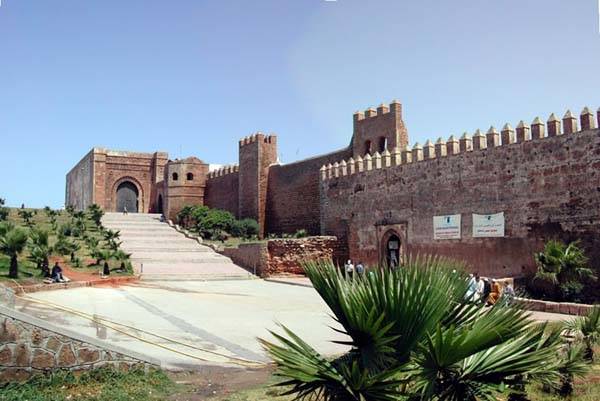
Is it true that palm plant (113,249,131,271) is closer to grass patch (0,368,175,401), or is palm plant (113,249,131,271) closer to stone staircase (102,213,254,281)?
stone staircase (102,213,254,281)

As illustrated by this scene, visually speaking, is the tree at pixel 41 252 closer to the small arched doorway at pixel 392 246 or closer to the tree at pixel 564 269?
the small arched doorway at pixel 392 246

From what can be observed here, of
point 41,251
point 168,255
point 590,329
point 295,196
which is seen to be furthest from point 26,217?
point 590,329

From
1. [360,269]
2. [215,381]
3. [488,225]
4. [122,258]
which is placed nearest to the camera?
[215,381]

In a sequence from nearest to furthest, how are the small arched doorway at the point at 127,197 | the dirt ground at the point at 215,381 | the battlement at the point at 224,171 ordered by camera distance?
the dirt ground at the point at 215,381
the battlement at the point at 224,171
the small arched doorway at the point at 127,197

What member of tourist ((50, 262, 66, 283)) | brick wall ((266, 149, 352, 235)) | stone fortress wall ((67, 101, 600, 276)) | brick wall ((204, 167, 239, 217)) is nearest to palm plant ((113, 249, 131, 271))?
tourist ((50, 262, 66, 283))

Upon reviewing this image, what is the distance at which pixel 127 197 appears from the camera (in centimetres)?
4069

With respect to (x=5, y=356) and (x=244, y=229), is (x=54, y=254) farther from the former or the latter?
(x=5, y=356)

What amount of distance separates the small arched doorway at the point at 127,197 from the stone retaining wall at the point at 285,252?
2162 cm

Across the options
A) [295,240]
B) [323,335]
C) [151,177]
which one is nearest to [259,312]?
[323,335]

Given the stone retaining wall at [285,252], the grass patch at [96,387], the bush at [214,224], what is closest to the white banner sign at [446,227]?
the stone retaining wall at [285,252]

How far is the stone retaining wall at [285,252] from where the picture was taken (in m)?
21.2

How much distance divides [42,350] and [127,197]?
36.4 m

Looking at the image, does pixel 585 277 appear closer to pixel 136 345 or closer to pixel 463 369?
pixel 136 345

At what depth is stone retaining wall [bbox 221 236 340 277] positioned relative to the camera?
834 inches
